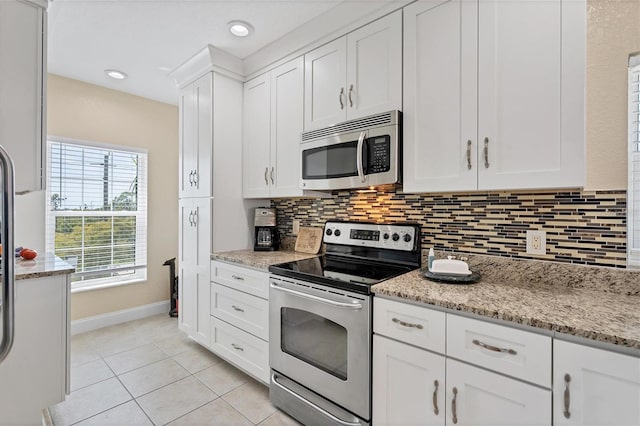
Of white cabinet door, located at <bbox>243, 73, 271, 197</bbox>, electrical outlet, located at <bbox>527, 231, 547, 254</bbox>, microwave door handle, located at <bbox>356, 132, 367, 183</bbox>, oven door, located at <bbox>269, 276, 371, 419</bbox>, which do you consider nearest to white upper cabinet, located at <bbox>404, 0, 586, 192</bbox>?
microwave door handle, located at <bbox>356, 132, 367, 183</bbox>

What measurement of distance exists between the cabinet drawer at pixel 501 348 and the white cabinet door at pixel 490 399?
3 cm

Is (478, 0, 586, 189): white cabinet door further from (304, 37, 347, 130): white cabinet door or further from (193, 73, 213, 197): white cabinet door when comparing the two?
(193, 73, 213, 197): white cabinet door

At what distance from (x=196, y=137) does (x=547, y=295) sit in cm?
267

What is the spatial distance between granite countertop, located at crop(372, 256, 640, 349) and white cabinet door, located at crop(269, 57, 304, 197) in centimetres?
115

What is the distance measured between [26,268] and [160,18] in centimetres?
174

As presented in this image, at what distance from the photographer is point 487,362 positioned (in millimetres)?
1188

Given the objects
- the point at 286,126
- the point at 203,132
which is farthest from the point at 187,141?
the point at 286,126

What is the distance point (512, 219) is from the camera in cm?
170

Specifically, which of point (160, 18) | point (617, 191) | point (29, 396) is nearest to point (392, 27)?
→ point (617, 191)

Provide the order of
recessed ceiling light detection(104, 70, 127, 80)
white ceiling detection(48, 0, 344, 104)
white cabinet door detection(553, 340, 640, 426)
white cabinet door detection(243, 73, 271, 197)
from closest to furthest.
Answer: white cabinet door detection(553, 340, 640, 426), white ceiling detection(48, 0, 344, 104), white cabinet door detection(243, 73, 271, 197), recessed ceiling light detection(104, 70, 127, 80)

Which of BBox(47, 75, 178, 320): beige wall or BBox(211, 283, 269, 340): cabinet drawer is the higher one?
BBox(47, 75, 178, 320): beige wall

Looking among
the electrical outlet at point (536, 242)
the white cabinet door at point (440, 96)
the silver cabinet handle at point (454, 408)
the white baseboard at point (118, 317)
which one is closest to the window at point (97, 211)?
the white baseboard at point (118, 317)

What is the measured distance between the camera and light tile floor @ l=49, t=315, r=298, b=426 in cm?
191

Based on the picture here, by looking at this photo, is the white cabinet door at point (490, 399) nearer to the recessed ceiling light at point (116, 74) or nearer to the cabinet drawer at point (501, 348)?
the cabinet drawer at point (501, 348)
